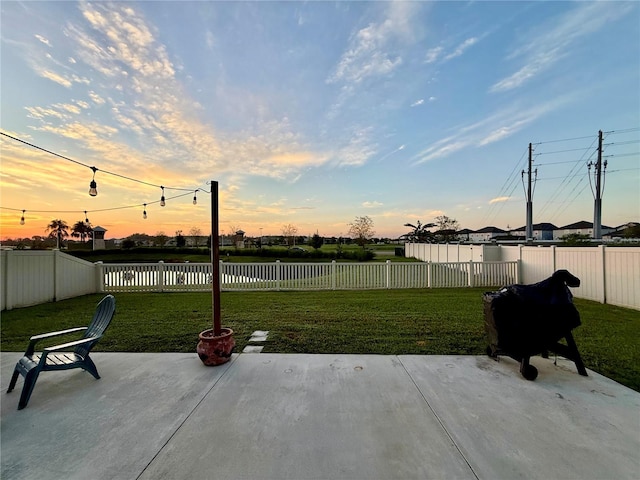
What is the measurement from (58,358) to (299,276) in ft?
21.4

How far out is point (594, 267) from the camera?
22.3 ft

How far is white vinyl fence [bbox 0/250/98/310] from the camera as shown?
20.8 ft

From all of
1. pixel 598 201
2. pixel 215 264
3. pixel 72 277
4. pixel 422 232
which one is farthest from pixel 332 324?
pixel 422 232

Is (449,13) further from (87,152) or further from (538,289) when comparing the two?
(87,152)

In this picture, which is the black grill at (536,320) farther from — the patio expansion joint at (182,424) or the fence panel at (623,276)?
the fence panel at (623,276)

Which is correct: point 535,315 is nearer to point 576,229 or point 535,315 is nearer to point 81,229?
point 81,229

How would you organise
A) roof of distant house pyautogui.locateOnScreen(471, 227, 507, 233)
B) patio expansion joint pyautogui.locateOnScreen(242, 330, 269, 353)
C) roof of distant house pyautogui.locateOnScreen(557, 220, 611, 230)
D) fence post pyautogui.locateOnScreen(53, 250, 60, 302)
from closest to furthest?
patio expansion joint pyautogui.locateOnScreen(242, 330, 269, 353), fence post pyautogui.locateOnScreen(53, 250, 60, 302), roof of distant house pyautogui.locateOnScreen(557, 220, 611, 230), roof of distant house pyautogui.locateOnScreen(471, 227, 507, 233)

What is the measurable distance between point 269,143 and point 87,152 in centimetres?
520

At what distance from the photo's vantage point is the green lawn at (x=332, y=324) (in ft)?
12.3

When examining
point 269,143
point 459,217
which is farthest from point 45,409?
point 459,217

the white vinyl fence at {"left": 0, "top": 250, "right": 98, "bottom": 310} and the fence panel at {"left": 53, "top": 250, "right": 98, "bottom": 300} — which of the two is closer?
the white vinyl fence at {"left": 0, "top": 250, "right": 98, "bottom": 310}

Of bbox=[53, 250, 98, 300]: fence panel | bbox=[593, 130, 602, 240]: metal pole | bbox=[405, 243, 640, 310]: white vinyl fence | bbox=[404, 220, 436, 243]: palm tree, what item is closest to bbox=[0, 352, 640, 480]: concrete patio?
bbox=[405, 243, 640, 310]: white vinyl fence

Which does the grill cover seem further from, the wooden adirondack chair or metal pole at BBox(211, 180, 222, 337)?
the wooden adirondack chair

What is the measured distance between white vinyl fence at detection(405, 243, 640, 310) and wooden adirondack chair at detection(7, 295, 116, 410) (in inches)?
379
